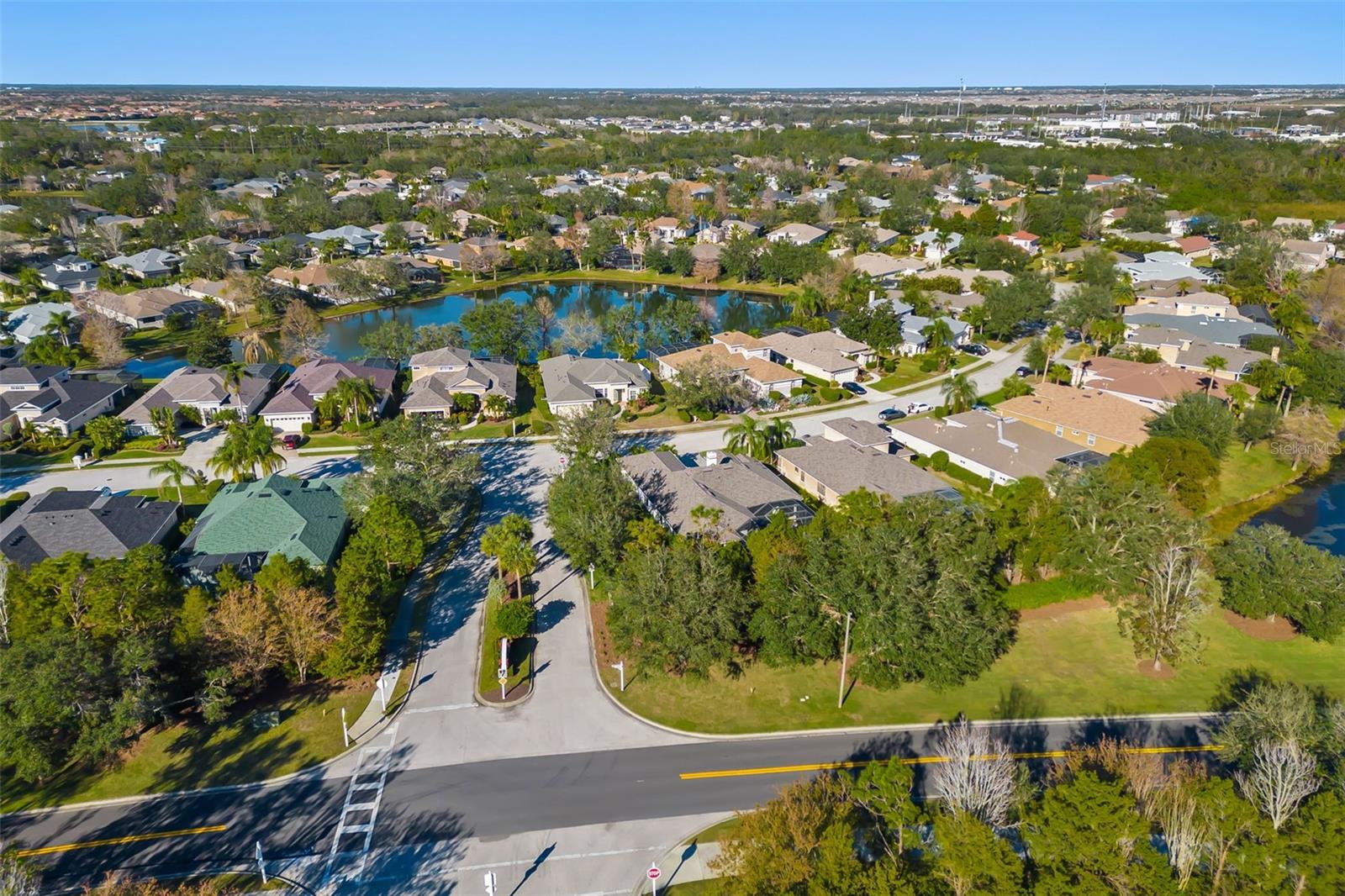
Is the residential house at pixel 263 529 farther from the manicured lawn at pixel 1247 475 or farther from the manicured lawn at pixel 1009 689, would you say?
the manicured lawn at pixel 1247 475

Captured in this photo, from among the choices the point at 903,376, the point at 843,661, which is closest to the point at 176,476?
the point at 843,661

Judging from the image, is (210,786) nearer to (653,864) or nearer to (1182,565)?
(653,864)

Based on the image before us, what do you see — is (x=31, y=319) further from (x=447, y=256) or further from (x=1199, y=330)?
(x=1199, y=330)

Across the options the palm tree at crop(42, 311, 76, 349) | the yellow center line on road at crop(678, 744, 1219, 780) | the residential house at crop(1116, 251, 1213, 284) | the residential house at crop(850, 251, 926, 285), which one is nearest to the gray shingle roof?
the yellow center line on road at crop(678, 744, 1219, 780)

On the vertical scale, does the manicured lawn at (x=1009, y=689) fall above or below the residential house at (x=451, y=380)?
below

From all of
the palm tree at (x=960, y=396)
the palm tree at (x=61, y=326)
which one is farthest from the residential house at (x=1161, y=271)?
the palm tree at (x=61, y=326)

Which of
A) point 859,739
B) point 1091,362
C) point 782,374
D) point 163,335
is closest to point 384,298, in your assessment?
point 163,335
